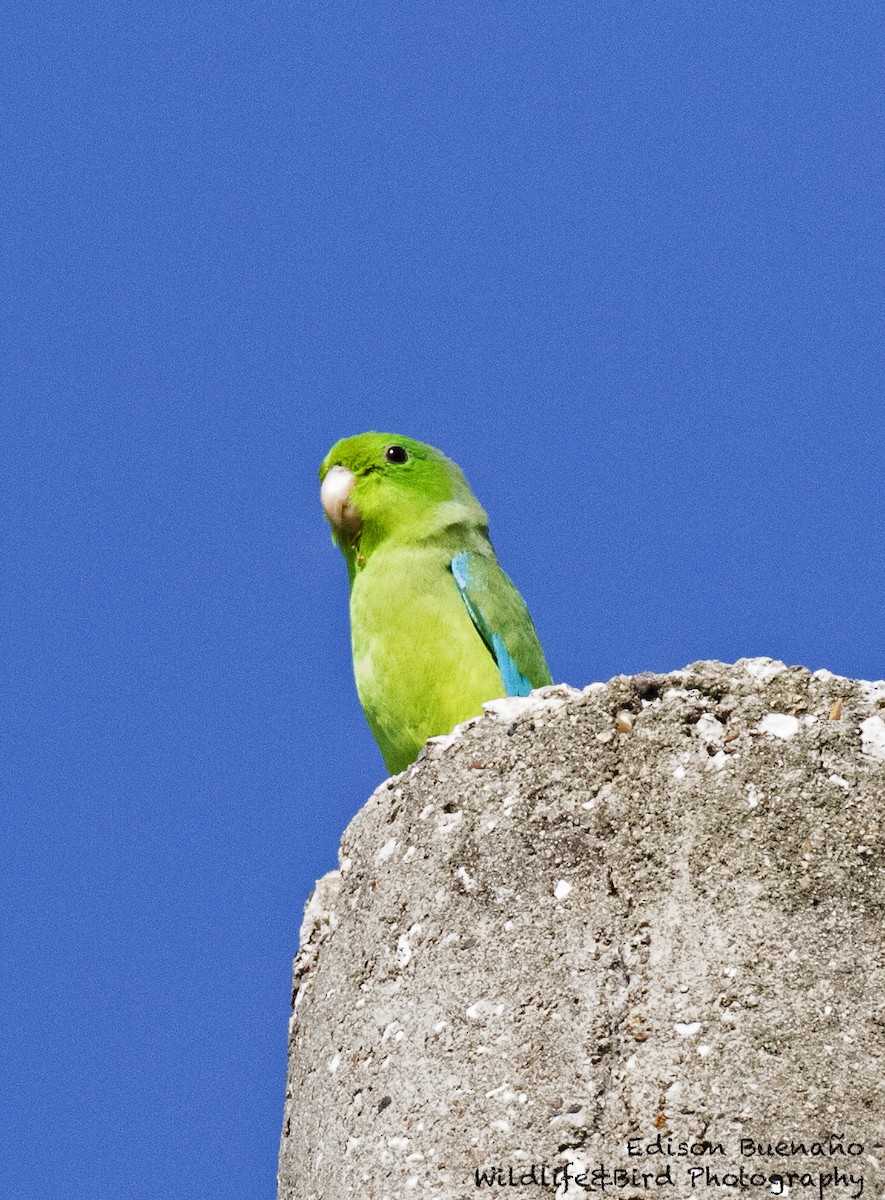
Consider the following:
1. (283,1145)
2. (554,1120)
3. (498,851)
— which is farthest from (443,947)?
(283,1145)

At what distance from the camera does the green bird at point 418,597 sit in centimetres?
644

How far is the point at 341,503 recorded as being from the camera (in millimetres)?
7141

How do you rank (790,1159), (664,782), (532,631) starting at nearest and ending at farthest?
1. (790,1159)
2. (664,782)
3. (532,631)

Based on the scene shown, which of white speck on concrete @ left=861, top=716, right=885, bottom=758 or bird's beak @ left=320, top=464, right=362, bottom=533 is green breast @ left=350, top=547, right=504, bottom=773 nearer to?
bird's beak @ left=320, top=464, right=362, bottom=533

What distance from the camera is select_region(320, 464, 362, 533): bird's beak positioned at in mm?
7137

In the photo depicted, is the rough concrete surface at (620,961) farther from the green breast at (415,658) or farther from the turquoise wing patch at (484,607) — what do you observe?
the turquoise wing patch at (484,607)

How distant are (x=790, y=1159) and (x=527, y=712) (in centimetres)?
143

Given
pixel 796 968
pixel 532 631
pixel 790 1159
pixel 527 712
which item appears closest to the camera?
pixel 790 1159

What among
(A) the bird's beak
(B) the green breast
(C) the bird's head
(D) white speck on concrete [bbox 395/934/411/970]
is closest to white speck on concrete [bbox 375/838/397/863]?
(D) white speck on concrete [bbox 395/934/411/970]

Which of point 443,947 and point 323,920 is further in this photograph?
point 323,920

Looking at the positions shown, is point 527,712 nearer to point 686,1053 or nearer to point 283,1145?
point 686,1053

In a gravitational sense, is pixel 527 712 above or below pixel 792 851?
above

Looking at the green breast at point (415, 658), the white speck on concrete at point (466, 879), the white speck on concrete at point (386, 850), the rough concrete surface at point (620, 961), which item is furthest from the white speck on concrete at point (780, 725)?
the green breast at point (415, 658)

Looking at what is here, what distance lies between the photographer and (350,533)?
7191 millimetres
